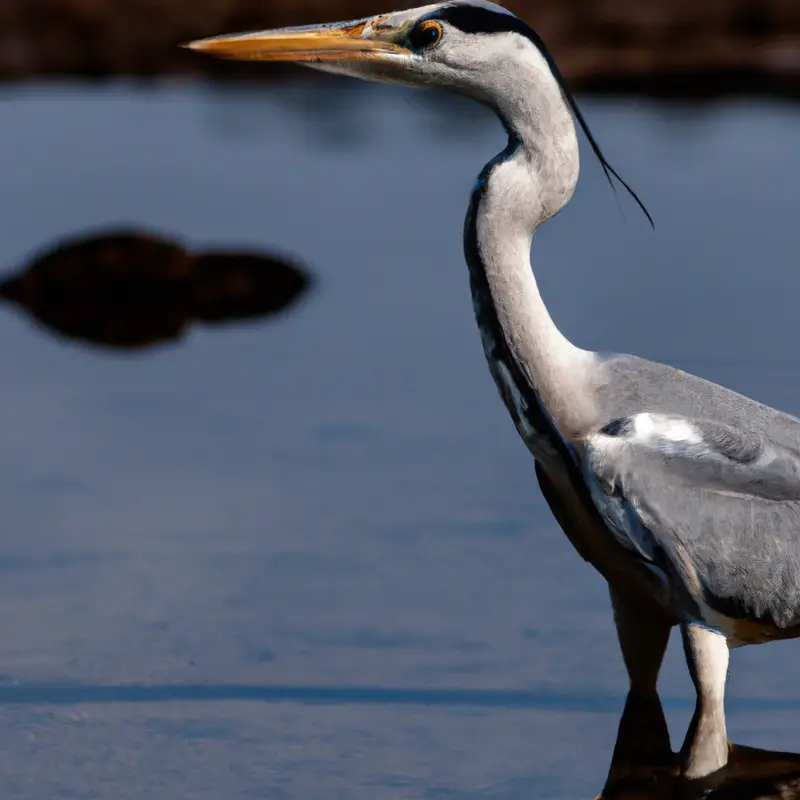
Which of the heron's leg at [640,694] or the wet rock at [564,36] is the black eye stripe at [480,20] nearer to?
the heron's leg at [640,694]

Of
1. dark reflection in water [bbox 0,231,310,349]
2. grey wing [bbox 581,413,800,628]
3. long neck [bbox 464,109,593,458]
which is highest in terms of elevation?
long neck [bbox 464,109,593,458]

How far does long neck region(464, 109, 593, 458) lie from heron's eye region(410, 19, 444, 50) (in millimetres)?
318

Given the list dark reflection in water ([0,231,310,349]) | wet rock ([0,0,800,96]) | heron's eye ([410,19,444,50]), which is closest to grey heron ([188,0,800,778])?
heron's eye ([410,19,444,50])

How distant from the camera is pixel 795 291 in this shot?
9586 mm

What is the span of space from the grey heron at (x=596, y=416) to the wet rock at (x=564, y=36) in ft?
37.4

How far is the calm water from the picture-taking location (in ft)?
16.6

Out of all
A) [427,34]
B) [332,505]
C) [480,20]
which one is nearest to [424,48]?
[427,34]

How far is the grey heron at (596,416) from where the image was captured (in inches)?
183

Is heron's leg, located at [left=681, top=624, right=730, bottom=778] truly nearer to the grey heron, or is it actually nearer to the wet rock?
the grey heron

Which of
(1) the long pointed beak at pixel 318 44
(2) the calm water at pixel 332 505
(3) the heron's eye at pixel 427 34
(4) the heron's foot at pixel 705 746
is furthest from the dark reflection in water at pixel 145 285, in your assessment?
(4) the heron's foot at pixel 705 746

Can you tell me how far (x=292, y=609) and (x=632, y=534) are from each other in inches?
62.3

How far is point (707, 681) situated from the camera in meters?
4.71

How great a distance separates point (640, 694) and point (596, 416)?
37.9 inches

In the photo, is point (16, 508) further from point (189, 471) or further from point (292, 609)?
point (292, 609)
